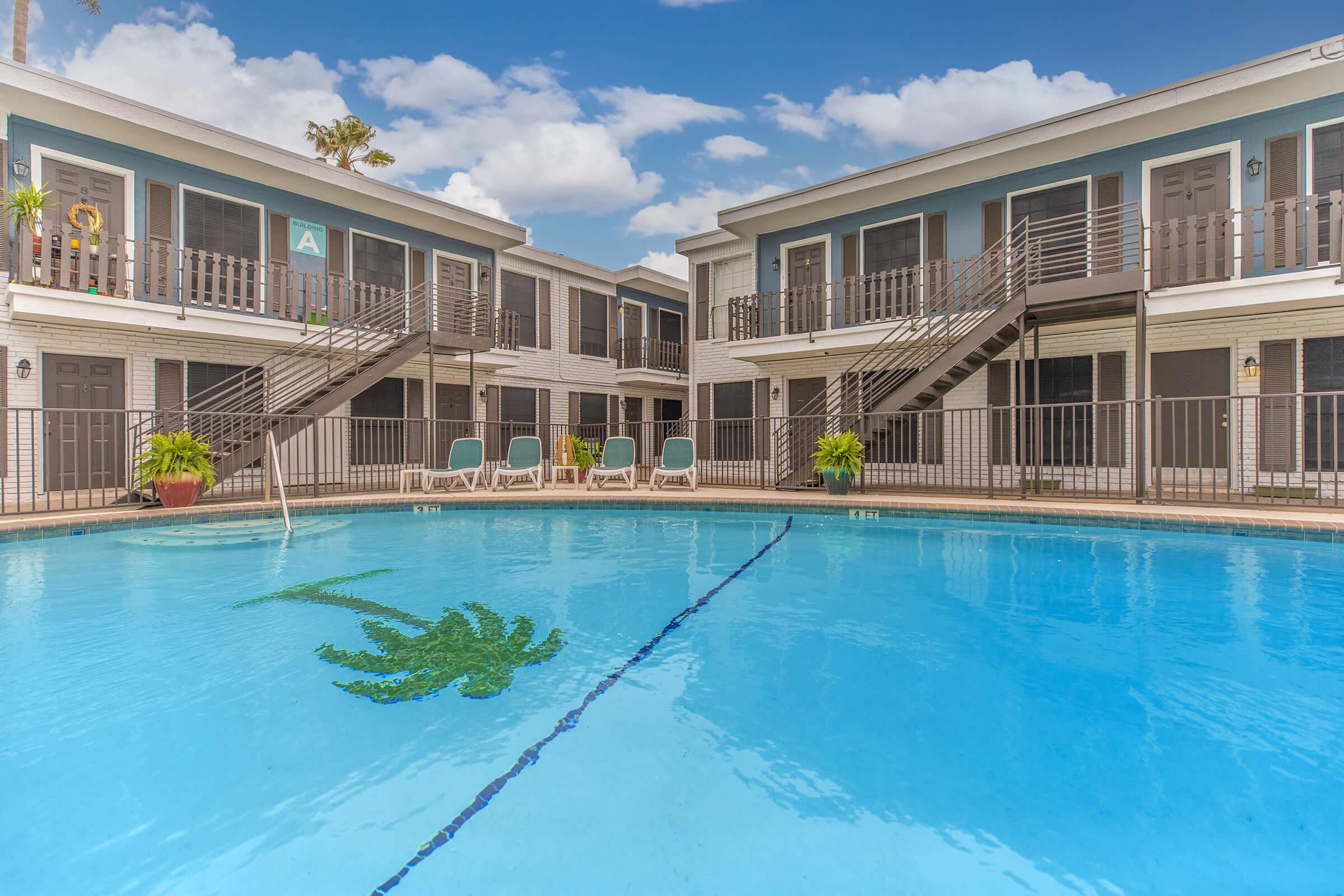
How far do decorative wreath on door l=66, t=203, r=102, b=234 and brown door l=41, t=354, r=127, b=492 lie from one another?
189cm

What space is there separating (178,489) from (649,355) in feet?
39.2

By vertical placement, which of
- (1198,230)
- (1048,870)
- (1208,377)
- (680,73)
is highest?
(680,73)

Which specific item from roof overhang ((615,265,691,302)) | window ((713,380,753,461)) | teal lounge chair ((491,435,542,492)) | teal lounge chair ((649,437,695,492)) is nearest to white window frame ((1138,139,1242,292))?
teal lounge chair ((649,437,695,492))

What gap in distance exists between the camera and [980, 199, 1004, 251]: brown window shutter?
10.7m

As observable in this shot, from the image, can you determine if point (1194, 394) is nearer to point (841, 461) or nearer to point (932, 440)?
point (932, 440)

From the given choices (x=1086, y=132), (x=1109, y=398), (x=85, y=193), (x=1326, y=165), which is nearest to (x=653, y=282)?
(x=1086, y=132)

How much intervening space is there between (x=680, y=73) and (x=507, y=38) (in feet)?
14.3

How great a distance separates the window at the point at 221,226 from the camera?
398 inches

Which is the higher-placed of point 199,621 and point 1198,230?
point 1198,230

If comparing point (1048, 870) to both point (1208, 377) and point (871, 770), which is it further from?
point (1208, 377)

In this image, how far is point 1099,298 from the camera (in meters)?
8.44

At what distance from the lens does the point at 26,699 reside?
9.22 ft

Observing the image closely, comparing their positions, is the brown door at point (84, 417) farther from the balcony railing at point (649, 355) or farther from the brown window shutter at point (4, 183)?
the balcony railing at point (649, 355)

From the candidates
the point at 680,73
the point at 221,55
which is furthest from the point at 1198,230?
the point at 221,55
